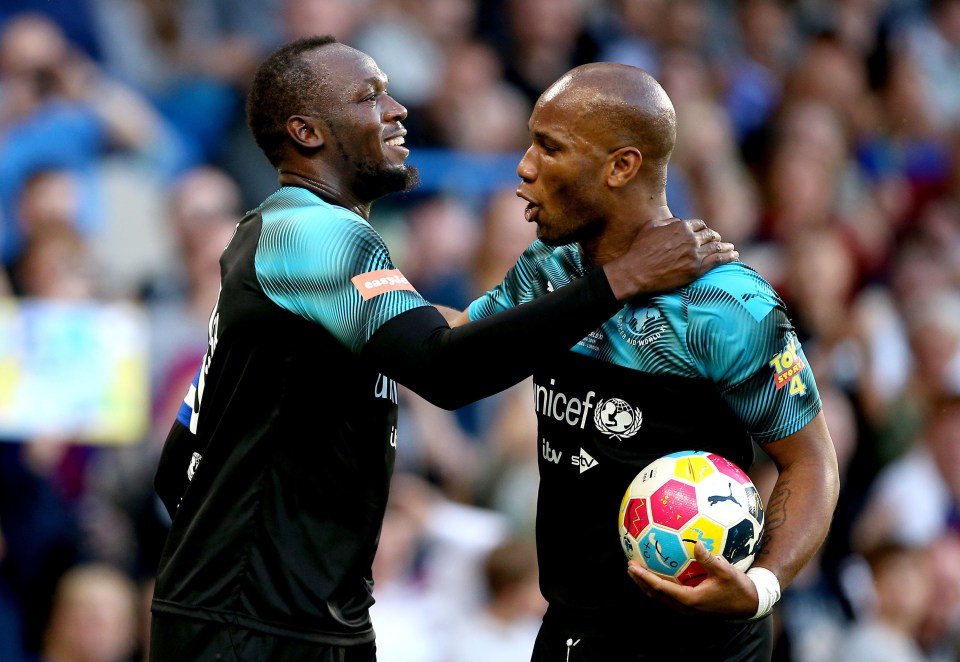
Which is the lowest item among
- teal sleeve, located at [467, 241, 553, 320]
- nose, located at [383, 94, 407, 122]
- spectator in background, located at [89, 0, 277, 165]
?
teal sleeve, located at [467, 241, 553, 320]

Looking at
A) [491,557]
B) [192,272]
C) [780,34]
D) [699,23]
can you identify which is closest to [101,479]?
[192,272]

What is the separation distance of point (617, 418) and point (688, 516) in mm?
407

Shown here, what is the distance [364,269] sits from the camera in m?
3.69

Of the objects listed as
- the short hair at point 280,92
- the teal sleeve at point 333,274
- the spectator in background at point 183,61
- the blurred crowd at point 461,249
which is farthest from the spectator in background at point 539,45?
the teal sleeve at point 333,274

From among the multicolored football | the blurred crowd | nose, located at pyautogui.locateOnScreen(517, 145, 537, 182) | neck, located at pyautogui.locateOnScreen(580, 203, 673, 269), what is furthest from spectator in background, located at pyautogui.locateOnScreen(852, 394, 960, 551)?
nose, located at pyautogui.locateOnScreen(517, 145, 537, 182)

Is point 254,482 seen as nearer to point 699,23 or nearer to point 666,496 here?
point 666,496

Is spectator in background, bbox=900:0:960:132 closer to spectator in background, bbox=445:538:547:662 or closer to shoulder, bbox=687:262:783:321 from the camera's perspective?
spectator in background, bbox=445:538:547:662

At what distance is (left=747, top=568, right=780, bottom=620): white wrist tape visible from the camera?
137 inches

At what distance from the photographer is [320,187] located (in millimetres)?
4047

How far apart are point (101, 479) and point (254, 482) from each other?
297 cm

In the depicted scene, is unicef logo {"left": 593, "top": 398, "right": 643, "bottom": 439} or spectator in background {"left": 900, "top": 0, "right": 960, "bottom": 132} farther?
spectator in background {"left": 900, "top": 0, "right": 960, "bottom": 132}

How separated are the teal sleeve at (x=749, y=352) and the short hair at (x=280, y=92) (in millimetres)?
1275

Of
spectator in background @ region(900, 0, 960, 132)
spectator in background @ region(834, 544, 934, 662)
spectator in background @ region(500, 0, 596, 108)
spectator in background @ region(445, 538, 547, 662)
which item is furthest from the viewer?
spectator in background @ region(900, 0, 960, 132)

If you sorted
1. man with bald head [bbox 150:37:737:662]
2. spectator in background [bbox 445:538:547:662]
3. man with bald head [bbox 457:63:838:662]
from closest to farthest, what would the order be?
man with bald head [bbox 150:37:737:662]
man with bald head [bbox 457:63:838:662]
spectator in background [bbox 445:538:547:662]
